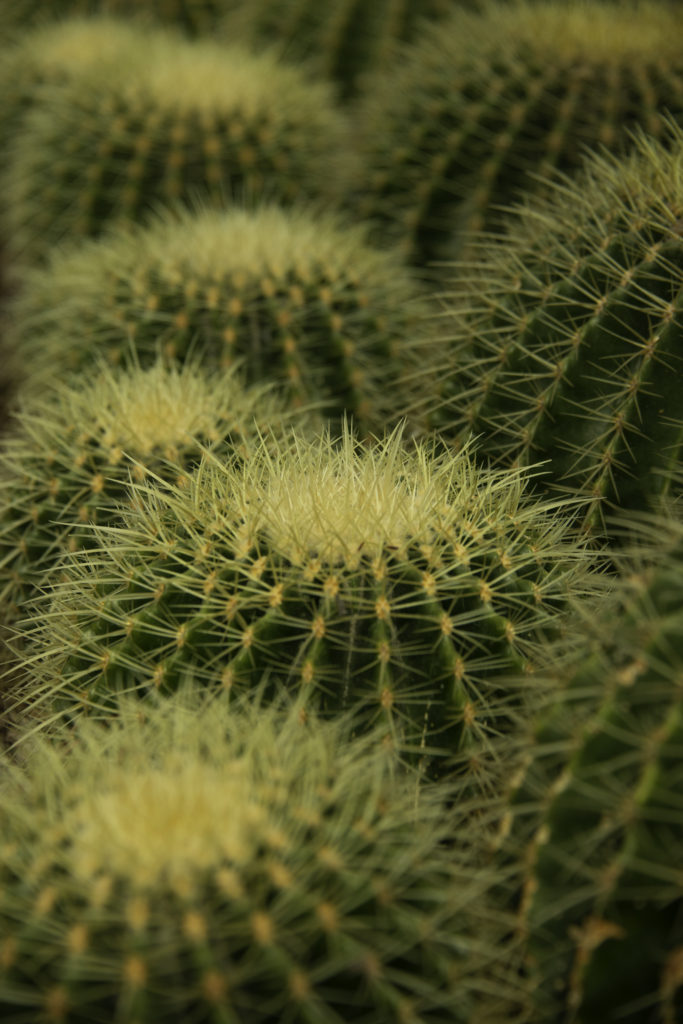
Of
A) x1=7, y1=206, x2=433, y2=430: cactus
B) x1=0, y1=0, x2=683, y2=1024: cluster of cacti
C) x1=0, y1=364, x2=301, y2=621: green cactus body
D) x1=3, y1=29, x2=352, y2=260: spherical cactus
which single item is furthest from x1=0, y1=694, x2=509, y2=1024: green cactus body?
x1=3, y1=29, x2=352, y2=260: spherical cactus

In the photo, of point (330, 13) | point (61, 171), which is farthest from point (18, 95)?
point (330, 13)

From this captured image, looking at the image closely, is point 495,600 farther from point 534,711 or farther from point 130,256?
point 130,256

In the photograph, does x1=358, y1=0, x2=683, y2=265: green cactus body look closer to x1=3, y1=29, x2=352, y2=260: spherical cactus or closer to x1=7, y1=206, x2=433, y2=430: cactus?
x1=3, y1=29, x2=352, y2=260: spherical cactus

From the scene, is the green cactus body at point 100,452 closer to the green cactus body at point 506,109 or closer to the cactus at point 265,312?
the cactus at point 265,312

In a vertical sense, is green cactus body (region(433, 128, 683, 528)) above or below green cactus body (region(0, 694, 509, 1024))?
above

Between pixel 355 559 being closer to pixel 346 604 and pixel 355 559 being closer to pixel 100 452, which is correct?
pixel 346 604
